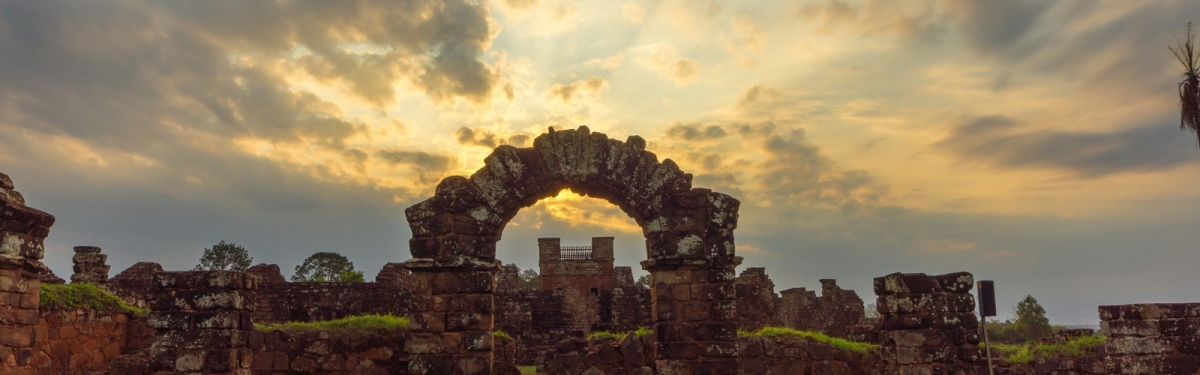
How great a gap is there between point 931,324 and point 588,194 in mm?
4792

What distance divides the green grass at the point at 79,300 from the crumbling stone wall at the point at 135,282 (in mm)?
6475

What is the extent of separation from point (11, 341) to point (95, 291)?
218 inches

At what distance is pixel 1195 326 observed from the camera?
10758 mm

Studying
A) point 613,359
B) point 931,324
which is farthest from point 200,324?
point 931,324

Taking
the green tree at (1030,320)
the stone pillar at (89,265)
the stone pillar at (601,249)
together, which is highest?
the stone pillar at (601,249)

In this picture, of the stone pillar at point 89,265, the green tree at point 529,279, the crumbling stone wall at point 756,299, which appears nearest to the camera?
the stone pillar at point 89,265

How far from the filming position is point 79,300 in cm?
1282

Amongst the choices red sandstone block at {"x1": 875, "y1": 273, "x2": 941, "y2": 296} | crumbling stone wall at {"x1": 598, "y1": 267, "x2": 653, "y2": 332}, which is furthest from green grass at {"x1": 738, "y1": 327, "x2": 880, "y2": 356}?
crumbling stone wall at {"x1": 598, "y1": 267, "x2": 653, "y2": 332}

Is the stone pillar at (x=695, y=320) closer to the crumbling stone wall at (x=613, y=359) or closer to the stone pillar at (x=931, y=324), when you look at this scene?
the crumbling stone wall at (x=613, y=359)

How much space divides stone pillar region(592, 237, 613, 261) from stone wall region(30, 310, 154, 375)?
22217mm

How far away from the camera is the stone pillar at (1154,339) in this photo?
35.2ft

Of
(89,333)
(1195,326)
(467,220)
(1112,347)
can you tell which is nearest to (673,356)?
(467,220)

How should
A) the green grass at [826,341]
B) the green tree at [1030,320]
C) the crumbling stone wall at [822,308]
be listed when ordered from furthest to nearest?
the green tree at [1030,320], the crumbling stone wall at [822,308], the green grass at [826,341]

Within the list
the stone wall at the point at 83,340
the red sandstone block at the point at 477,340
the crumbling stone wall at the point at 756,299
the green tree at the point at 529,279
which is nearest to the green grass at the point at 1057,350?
the crumbling stone wall at the point at 756,299
